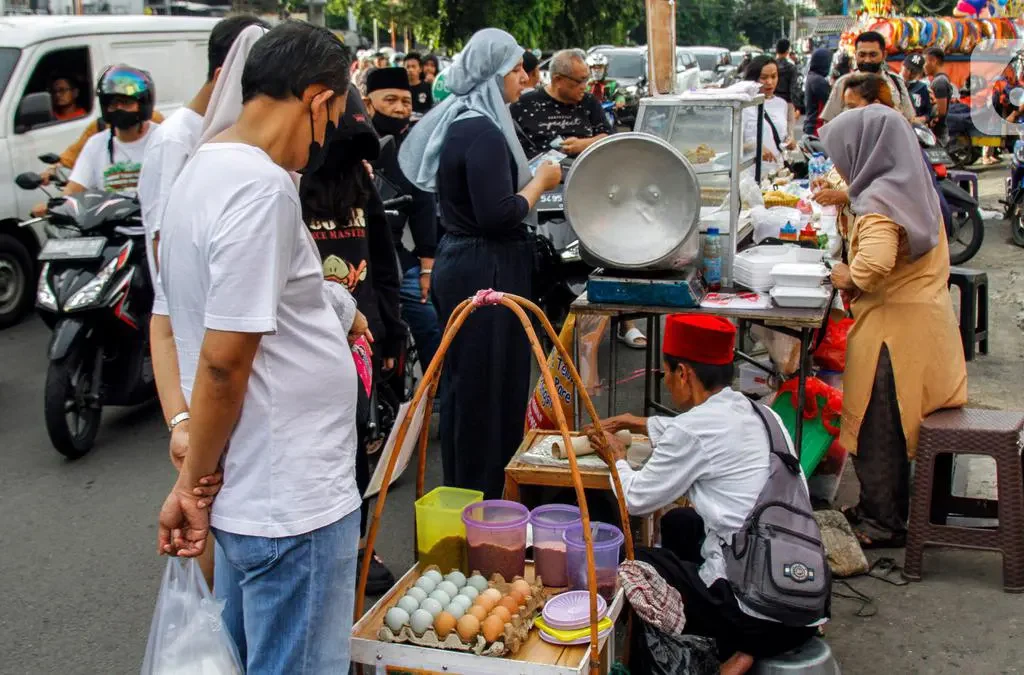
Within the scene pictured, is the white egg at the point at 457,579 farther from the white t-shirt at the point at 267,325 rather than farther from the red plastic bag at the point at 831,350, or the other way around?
the red plastic bag at the point at 831,350

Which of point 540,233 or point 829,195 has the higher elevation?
point 829,195

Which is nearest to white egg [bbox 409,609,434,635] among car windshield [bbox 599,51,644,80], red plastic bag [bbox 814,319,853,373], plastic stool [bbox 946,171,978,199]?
red plastic bag [bbox 814,319,853,373]

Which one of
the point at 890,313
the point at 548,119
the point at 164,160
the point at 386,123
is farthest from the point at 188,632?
the point at 548,119

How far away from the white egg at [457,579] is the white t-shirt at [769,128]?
3128 mm

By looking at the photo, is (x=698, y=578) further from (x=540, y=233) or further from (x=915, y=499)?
(x=540, y=233)

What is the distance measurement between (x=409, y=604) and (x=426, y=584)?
13cm

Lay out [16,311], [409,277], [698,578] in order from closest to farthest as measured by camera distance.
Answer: [698,578]
[409,277]
[16,311]

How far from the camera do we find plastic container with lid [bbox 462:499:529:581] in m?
2.95

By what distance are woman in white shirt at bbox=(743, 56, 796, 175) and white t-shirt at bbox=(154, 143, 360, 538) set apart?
5483 mm

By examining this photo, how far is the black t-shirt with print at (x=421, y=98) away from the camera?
12.9 meters

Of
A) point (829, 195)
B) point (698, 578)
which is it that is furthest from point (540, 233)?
point (698, 578)

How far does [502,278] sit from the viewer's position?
4.21m

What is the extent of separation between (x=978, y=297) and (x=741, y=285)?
8.75ft

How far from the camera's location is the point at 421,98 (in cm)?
1298
